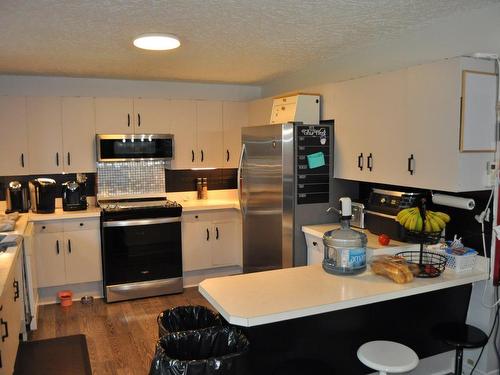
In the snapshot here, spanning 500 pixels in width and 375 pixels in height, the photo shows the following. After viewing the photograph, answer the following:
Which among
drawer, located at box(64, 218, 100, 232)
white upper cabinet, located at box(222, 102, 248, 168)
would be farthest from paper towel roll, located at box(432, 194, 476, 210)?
drawer, located at box(64, 218, 100, 232)

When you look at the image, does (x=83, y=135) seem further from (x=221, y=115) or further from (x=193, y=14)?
(x=193, y=14)

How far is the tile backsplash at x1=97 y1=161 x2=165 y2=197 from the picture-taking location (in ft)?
16.7

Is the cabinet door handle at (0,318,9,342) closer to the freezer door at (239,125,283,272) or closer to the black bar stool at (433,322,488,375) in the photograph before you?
the freezer door at (239,125,283,272)

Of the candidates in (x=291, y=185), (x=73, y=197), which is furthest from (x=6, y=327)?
(x=73, y=197)

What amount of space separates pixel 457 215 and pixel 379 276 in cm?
83

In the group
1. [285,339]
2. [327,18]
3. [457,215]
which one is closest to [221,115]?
[327,18]

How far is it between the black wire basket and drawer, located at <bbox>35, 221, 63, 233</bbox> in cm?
326

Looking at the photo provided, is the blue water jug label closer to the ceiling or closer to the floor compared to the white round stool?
closer to the ceiling

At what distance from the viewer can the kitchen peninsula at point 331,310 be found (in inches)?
85.1

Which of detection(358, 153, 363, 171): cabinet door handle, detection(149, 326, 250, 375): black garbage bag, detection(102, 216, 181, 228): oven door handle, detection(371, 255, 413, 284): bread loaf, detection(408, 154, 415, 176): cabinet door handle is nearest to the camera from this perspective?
detection(149, 326, 250, 375): black garbage bag

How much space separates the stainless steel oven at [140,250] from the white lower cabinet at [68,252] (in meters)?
0.11

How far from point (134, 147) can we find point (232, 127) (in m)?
1.22

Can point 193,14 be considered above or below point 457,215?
above

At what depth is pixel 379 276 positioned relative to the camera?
2.60m
